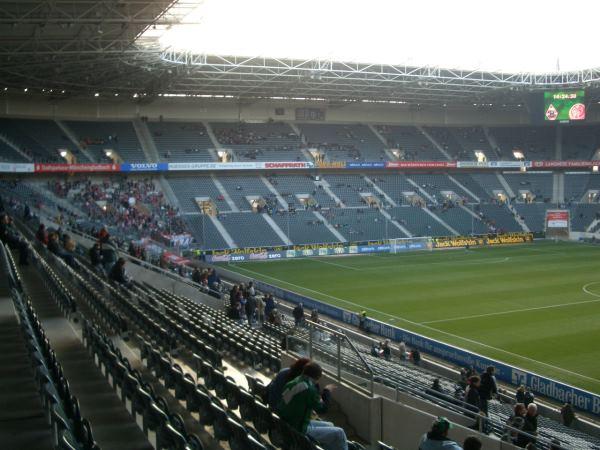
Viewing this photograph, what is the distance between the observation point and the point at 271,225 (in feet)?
163

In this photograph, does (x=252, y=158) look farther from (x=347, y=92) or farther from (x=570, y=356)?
(x=570, y=356)

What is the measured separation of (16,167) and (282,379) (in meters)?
41.2

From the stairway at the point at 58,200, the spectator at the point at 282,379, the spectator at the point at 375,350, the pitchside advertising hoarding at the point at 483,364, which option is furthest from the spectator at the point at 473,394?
the stairway at the point at 58,200

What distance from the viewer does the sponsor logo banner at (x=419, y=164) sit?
59000 millimetres

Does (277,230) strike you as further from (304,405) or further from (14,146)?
(304,405)

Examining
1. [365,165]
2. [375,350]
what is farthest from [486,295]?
[365,165]

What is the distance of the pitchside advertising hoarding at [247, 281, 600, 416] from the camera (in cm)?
1580

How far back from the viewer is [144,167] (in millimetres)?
49562

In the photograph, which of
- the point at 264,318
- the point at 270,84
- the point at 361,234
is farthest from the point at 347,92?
the point at 264,318

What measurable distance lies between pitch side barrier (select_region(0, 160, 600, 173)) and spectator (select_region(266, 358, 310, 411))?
40286 millimetres

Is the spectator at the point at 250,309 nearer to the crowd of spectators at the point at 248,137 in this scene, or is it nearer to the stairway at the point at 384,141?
the crowd of spectators at the point at 248,137

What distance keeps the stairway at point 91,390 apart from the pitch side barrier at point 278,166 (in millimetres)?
34690

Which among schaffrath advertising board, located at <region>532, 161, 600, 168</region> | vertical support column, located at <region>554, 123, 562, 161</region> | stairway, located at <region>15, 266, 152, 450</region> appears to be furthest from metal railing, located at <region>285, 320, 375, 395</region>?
vertical support column, located at <region>554, 123, 562, 161</region>

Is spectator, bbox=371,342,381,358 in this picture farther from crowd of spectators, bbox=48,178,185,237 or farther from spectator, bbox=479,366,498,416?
crowd of spectators, bbox=48,178,185,237
